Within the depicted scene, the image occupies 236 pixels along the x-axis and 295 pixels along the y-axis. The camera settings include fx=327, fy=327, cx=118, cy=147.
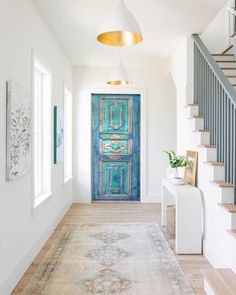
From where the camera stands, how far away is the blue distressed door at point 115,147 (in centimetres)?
690

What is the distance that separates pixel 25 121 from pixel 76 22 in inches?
66.7

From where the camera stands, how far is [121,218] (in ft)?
18.1

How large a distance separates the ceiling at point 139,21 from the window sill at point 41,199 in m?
2.22

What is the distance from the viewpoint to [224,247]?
3.12 m

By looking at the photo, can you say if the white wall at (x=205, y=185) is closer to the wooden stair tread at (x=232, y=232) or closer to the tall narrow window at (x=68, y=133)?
the wooden stair tread at (x=232, y=232)

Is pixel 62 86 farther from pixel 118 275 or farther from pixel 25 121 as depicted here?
pixel 118 275

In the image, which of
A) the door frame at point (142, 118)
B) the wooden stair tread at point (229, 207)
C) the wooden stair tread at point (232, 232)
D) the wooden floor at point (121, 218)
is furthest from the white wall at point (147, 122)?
the wooden stair tread at point (232, 232)

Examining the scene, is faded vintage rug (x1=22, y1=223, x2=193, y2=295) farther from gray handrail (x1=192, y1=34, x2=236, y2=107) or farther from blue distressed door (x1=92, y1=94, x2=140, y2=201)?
blue distressed door (x1=92, y1=94, x2=140, y2=201)

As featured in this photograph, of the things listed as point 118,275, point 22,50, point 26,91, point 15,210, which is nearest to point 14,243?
point 15,210

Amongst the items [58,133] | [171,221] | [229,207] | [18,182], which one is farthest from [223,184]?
[58,133]

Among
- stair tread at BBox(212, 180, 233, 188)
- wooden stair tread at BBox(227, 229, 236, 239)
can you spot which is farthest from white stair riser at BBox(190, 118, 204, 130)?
wooden stair tread at BBox(227, 229, 236, 239)

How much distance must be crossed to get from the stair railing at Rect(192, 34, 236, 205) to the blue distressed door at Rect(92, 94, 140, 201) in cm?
258

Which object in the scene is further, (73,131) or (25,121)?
(73,131)

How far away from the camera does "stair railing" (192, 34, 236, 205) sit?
3.15m
